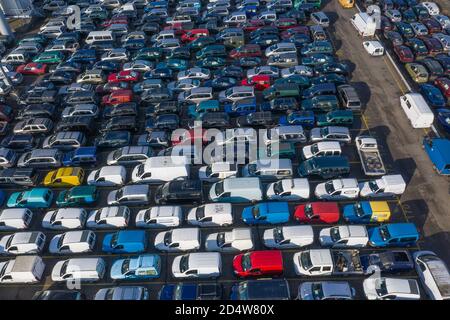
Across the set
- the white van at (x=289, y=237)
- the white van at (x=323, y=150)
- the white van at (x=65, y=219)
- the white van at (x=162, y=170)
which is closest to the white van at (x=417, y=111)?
the white van at (x=323, y=150)

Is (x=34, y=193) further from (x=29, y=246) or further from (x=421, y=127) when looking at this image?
(x=421, y=127)

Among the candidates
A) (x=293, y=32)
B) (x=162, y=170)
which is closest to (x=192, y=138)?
(x=162, y=170)

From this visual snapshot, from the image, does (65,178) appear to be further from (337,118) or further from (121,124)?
(337,118)

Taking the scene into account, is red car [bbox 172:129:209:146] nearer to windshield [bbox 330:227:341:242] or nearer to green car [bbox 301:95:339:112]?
green car [bbox 301:95:339:112]

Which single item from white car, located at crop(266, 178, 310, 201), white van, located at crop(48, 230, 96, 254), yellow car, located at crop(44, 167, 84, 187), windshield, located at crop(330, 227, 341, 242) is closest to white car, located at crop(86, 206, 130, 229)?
white van, located at crop(48, 230, 96, 254)

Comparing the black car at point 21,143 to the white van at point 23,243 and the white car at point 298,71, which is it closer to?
the white van at point 23,243
